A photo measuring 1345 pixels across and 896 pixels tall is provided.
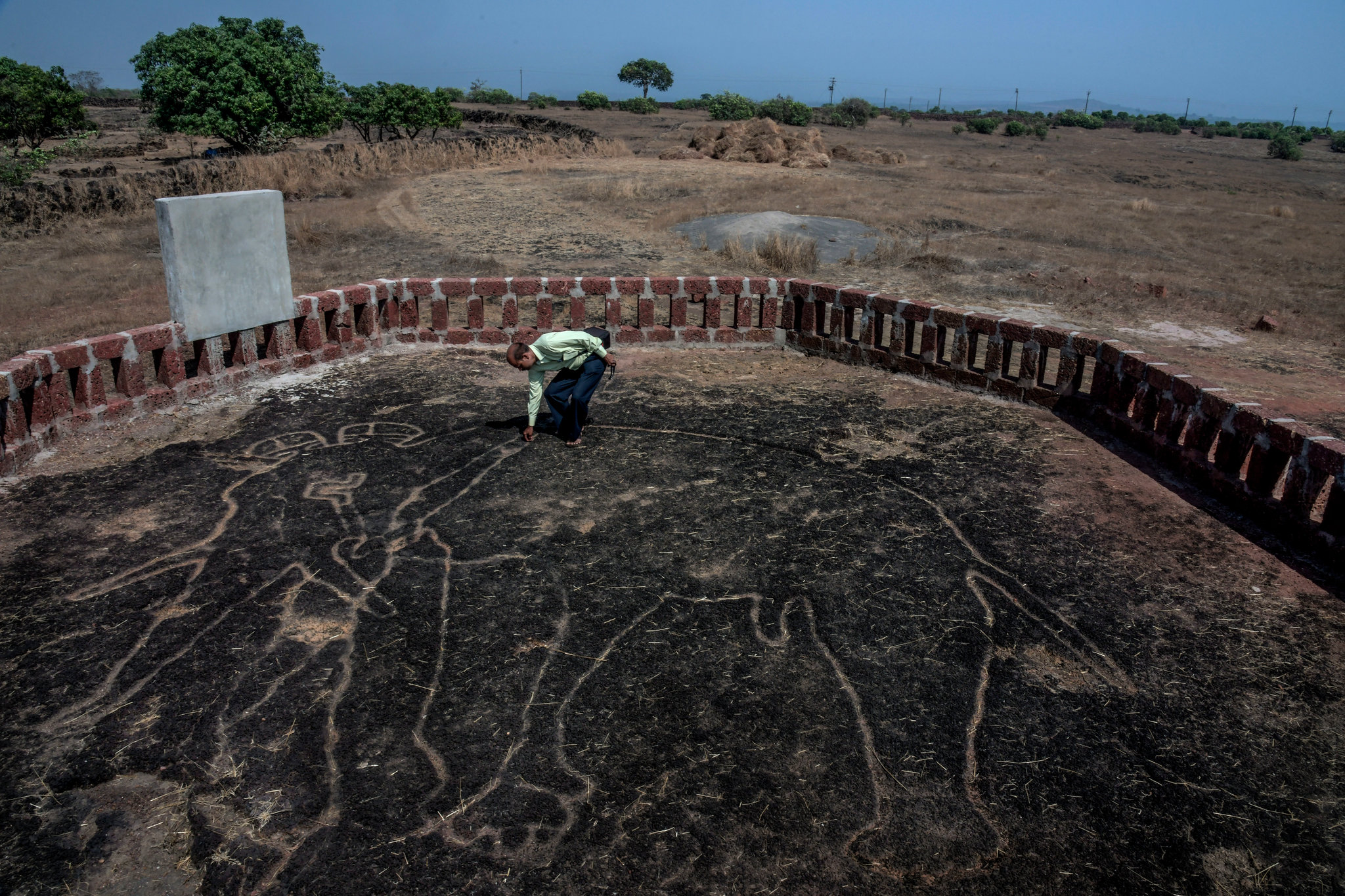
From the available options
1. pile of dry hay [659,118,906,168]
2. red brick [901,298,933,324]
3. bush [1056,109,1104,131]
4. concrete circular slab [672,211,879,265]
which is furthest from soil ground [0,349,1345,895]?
bush [1056,109,1104,131]

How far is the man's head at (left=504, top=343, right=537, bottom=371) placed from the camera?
24.5 feet

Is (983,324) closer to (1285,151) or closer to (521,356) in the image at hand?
(521,356)

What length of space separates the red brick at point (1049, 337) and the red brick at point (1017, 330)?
58 millimetres

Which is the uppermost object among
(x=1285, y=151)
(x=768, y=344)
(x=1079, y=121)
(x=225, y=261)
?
(x=1079, y=121)

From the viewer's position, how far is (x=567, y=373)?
8.21 metres

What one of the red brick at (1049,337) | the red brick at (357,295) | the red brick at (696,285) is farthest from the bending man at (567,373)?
the red brick at (1049,337)

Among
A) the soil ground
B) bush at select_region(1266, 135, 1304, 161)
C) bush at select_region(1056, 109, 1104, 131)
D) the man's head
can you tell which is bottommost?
the soil ground

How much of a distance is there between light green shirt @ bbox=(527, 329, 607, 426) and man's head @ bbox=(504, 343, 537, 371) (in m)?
0.11

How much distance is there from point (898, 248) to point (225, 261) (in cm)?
1201

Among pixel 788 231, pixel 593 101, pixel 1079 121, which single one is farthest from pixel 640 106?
pixel 788 231

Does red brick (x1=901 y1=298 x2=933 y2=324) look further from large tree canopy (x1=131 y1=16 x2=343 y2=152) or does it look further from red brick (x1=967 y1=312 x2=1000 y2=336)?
large tree canopy (x1=131 y1=16 x2=343 y2=152)

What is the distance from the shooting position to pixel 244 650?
16.7 feet

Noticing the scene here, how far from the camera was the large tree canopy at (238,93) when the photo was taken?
1243 inches

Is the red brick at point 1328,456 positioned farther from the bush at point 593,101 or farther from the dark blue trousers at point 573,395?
the bush at point 593,101
